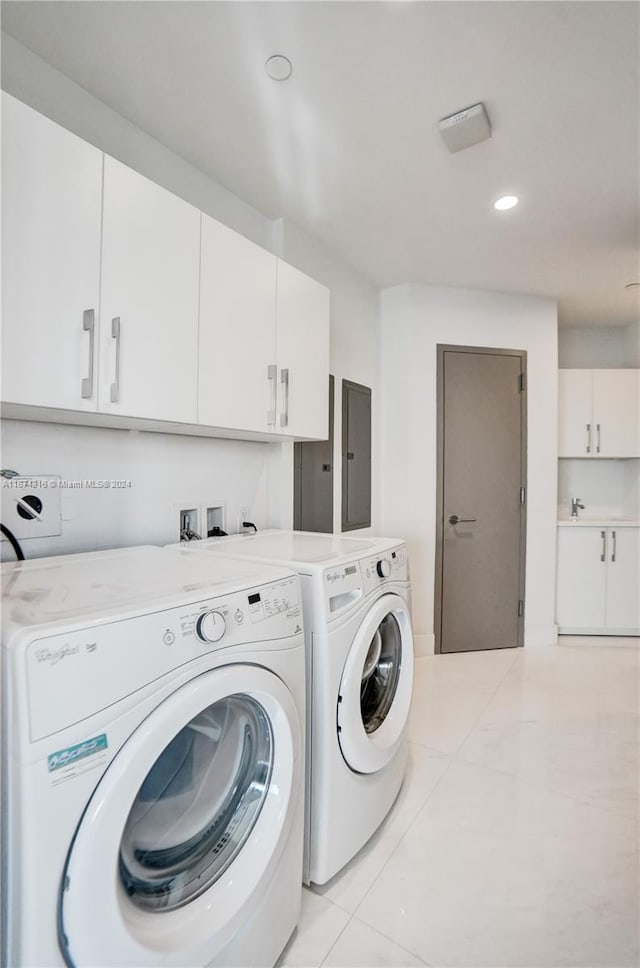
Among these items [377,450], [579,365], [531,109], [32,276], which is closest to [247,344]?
[32,276]

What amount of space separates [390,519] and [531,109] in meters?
2.34

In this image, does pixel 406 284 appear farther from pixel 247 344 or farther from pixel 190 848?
pixel 190 848

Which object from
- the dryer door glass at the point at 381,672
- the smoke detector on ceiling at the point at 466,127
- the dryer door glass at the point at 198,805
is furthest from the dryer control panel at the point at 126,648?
the smoke detector on ceiling at the point at 466,127

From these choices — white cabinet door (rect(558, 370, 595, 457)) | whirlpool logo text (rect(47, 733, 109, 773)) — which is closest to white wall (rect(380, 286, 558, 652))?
white cabinet door (rect(558, 370, 595, 457))

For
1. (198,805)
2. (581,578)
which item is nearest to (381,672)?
(198,805)

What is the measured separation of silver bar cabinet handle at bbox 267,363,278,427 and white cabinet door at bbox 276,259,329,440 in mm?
32

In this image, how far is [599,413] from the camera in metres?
3.94

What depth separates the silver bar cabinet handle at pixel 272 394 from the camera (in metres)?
1.95

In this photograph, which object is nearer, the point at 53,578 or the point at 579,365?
the point at 53,578

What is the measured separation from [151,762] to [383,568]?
1.00m

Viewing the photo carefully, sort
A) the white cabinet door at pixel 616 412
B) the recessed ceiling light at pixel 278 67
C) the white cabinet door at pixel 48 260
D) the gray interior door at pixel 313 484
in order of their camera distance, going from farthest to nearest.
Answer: the white cabinet door at pixel 616 412
the gray interior door at pixel 313 484
the recessed ceiling light at pixel 278 67
the white cabinet door at pixel 48 260

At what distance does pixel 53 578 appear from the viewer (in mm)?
1184

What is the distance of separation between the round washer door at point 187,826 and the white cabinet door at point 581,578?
3.19 meters

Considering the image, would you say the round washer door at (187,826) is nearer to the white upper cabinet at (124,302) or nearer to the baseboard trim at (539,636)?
the white upper cabinet at (124,302)
